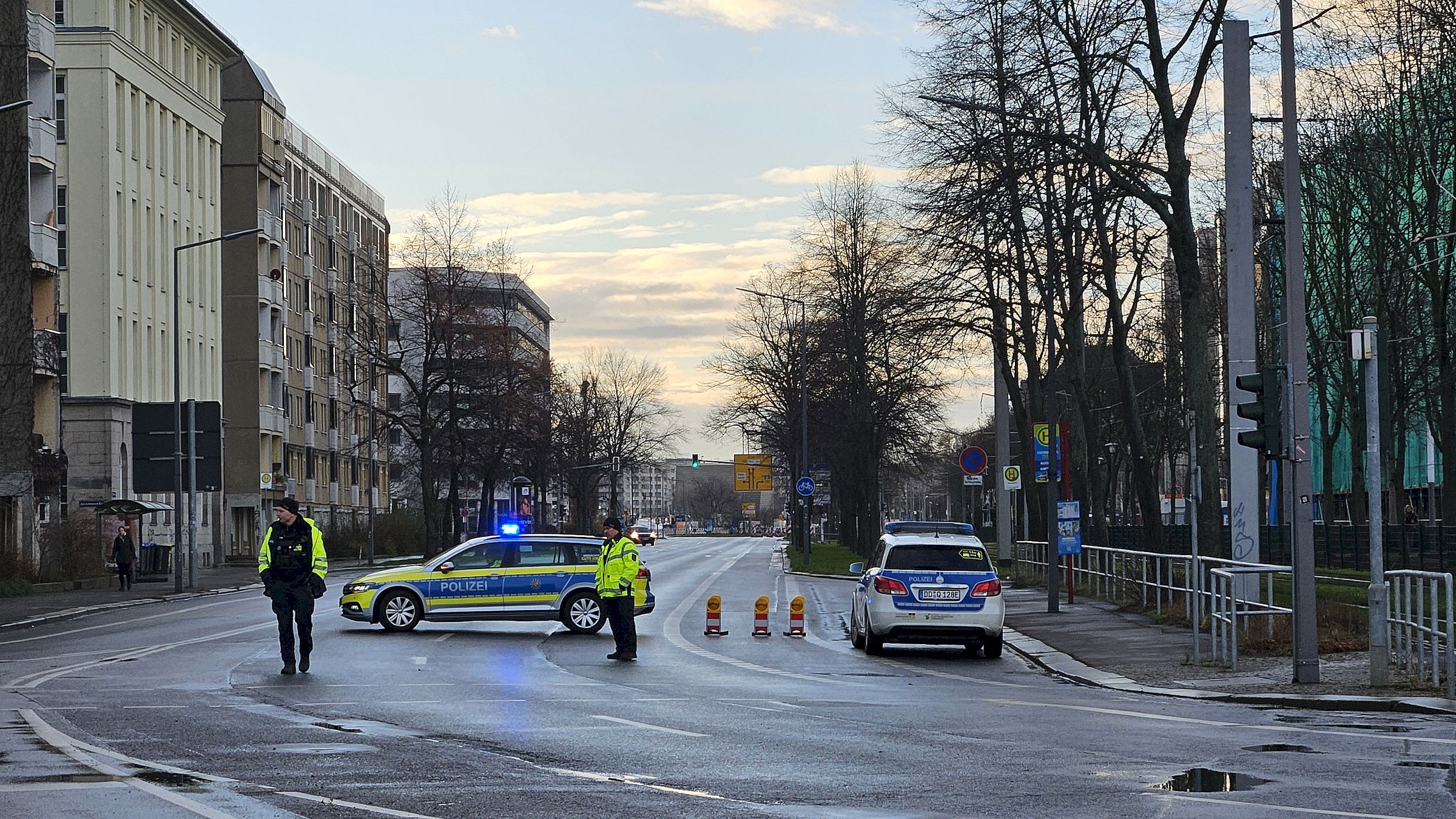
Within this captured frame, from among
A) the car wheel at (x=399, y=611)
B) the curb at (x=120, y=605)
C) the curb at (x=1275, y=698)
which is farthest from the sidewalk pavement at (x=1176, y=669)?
the curb at (x=120, y=605)

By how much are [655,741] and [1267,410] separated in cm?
813

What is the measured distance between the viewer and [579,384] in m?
123

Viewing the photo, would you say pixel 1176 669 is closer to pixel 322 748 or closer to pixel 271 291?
pixel 322 748

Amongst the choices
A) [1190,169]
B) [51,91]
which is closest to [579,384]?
[51,91]

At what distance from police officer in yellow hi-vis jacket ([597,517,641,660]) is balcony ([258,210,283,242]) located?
63.5m

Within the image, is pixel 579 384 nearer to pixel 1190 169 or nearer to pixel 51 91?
pixel 51 91

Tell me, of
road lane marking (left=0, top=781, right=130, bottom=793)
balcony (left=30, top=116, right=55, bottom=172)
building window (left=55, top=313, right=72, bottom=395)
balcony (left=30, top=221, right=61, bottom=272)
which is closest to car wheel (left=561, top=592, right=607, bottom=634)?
road lane marking (left=0, top=781, right=130, bottom=793)

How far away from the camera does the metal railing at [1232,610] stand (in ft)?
65.6

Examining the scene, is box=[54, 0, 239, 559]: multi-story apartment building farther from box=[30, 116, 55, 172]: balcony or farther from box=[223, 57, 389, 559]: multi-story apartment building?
box=[30, 116, 55, 172]: balcony

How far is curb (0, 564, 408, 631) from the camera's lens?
3284cm

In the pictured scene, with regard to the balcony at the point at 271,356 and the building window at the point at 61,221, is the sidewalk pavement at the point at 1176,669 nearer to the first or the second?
the building window at the point at 61,221

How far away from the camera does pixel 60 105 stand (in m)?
64.9

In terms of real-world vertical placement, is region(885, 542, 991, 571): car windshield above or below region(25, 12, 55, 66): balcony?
below

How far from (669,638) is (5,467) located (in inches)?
1115
